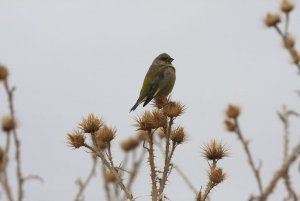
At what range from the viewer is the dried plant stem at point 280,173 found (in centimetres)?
181

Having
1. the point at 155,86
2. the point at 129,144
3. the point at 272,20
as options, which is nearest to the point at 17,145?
the point at 129,144

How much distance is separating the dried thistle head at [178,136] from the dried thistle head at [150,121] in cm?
18

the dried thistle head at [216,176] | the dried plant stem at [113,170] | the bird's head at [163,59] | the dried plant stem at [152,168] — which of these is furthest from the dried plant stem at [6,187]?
the bird's head at [163,59]

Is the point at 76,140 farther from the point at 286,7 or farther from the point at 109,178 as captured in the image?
the point at 286,7

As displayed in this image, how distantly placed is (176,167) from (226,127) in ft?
2.20

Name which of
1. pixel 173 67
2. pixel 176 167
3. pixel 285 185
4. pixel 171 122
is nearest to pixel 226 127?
pixel 176 167

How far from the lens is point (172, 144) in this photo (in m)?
5.06

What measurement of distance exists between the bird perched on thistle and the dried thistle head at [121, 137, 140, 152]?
9.69 ft

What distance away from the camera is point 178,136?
5434 millimetres

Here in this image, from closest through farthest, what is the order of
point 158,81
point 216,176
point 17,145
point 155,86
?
point 17,145, point 216,176, point 155,86, point 158,81

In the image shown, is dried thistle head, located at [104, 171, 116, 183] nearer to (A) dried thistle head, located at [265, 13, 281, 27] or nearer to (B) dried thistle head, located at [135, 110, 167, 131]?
(B) dried thistle head, located at [135, 110, 167, 131]

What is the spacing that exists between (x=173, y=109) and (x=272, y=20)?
8.89ft

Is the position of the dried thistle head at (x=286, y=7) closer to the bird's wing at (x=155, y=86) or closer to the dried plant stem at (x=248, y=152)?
the bird's wing at (x=155, y=86)

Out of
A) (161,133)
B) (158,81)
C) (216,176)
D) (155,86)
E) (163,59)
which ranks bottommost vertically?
(216,176)
